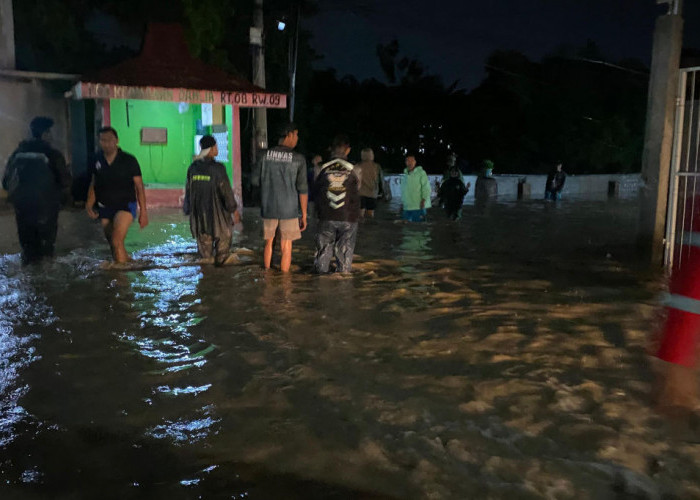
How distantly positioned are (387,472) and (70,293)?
5301 mm

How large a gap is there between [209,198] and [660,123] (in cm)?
624

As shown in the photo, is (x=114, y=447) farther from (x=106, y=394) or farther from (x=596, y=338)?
(x=596, y=338)

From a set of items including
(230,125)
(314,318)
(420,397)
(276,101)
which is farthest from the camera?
(230,125)

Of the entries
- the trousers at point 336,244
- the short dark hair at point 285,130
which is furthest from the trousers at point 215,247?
the short dark hair at point 285,130

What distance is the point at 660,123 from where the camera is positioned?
30.4ft

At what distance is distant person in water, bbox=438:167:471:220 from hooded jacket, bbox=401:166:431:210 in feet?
4.21

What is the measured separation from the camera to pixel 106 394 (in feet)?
14.9

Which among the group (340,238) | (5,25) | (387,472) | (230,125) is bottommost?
(387,472)

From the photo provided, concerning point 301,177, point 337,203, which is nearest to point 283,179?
point 301,177

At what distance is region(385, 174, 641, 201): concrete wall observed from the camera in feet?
92.4

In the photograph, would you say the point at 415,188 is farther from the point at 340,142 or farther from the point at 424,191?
the point at 340,142

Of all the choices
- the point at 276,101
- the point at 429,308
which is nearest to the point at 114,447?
the point at 429,308

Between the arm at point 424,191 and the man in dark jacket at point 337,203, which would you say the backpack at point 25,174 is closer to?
the man in dark jacket at point 337,203

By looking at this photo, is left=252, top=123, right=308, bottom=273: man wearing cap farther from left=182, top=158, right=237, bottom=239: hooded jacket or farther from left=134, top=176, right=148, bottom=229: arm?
left=134, top=176, right=148, bottom=229: arm
